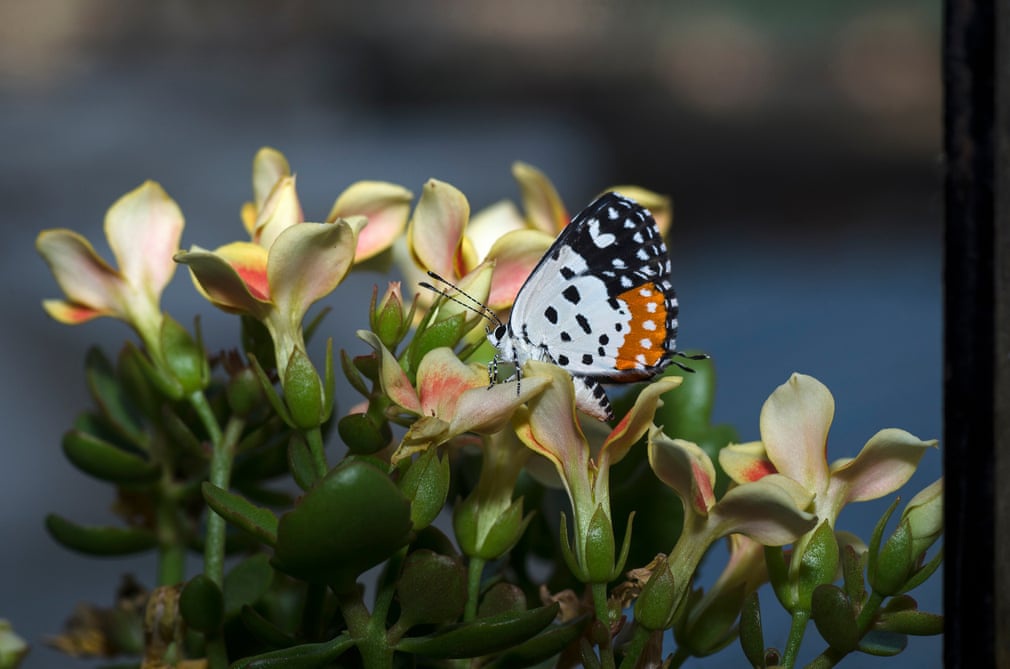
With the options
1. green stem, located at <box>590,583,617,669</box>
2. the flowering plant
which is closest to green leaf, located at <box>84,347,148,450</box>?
the flowering plant

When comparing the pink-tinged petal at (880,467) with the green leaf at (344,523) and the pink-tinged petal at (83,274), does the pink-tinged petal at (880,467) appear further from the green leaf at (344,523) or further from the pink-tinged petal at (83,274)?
the pink-tinged petal at (83,274)

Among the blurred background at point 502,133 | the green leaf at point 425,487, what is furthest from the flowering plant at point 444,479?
the blurred background at point 502,133

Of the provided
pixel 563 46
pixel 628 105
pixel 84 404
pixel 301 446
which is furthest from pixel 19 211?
pixel 301 446

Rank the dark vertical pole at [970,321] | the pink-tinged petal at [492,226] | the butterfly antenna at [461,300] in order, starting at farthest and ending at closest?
the pink-tinged petal at [492,226] < the butterfly antenna at [461,300] < the dark vertical pole at [970,321]

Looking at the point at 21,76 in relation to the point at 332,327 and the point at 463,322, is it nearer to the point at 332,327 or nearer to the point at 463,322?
the point at 332,327

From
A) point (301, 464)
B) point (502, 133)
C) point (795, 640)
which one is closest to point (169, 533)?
point (301, 464)

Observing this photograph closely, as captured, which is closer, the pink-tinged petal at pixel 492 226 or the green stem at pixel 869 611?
the green stem at pixel 869 611
